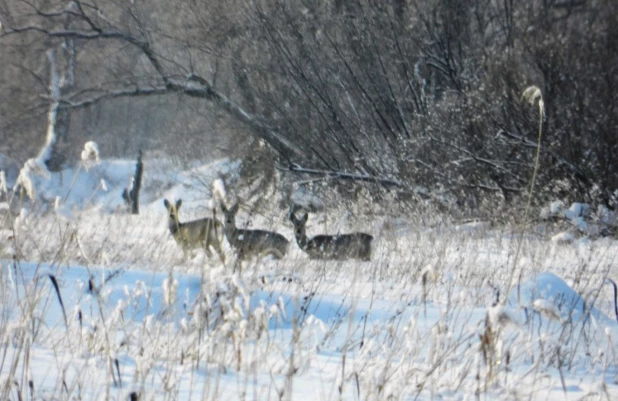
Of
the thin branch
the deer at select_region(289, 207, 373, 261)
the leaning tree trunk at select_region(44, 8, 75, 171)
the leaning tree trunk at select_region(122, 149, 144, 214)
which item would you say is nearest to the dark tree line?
the thin branch

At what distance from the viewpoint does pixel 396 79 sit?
1517cm

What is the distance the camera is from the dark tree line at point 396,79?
449 inches

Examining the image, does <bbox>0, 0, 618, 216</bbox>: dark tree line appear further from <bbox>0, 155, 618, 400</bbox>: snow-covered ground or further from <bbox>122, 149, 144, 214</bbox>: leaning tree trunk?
<bbox>0, 155, 618, 400</bbox>: snow-covered ground

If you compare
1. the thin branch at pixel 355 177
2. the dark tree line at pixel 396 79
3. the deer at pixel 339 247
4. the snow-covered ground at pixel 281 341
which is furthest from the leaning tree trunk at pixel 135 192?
the snow-covered ground at pixel 281 341

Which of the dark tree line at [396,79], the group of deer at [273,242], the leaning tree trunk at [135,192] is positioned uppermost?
the dark tree line at [396,79]

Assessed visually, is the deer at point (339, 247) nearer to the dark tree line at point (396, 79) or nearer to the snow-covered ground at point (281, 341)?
the snow-covered ground at point (281, 341)

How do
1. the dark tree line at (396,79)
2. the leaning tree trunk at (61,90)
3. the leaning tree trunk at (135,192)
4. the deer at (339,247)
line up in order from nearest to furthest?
the deer at (339,247)
the dark tree line at (396,79)
the leaning tree trunk at (135,192)
the leaning tree trunk at (61,90)

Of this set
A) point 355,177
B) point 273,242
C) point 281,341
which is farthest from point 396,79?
point 281,341

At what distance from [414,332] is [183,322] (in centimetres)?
100

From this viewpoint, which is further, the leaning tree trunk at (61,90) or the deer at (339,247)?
the leaning tree trunk at (61,90)

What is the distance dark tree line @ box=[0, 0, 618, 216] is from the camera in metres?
11.4

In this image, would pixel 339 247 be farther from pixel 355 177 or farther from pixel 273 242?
pixel 355 177

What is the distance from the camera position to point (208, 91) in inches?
675

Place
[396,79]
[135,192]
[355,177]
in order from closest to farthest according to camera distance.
A: 1. [355,177]
2. [396,79]
3. [135,192]
